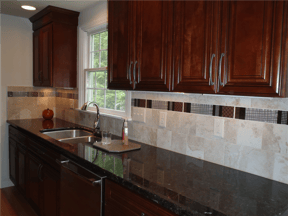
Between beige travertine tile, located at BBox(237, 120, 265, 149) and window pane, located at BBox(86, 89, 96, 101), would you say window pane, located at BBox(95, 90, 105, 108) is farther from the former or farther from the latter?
beige travertine tile, located at BBox(237, 120, 265, 149)

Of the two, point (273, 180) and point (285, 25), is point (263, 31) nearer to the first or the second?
point (285, 25)

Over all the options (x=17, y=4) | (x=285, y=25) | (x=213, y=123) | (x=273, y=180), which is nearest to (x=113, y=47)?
(x=213, y=123)

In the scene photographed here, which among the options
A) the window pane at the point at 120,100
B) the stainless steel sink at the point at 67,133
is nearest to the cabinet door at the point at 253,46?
the window pane at the point at 120,100

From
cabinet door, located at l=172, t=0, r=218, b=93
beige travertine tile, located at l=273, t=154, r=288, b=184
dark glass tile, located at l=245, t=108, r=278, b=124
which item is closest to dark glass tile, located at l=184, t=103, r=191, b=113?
cabinet door, located at l=172, t=0, r=218, b=93

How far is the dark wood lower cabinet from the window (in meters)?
1.19

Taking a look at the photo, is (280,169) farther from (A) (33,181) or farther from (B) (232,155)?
(A) (33,181)

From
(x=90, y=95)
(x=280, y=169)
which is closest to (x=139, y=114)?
(x=90, y=95)

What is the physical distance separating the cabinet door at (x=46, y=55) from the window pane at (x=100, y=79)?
648mm

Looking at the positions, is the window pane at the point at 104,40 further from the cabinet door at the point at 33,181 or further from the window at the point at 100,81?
the cabinet door at the point at 33,181

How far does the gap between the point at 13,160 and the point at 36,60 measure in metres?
1.45

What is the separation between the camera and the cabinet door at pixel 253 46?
1.06 metres

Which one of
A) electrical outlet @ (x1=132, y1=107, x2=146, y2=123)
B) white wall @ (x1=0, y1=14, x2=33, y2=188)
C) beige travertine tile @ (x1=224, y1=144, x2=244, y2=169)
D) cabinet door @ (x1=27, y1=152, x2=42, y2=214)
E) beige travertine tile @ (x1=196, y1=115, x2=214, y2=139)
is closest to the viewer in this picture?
beige travertine tile @ (x1=224, y1=144, x2=244, y2=169)

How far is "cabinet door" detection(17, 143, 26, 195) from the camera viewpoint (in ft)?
9.53

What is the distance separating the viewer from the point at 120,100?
270cm
